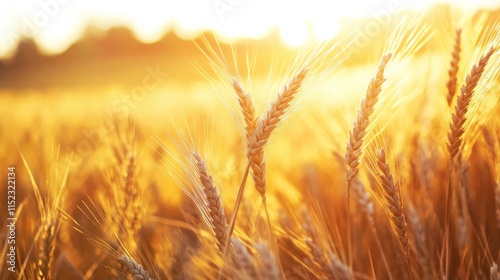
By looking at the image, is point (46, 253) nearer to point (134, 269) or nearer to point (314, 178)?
point (134, 269)

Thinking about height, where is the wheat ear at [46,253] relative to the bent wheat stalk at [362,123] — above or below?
below

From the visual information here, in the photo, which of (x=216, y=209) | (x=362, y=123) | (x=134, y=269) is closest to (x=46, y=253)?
(x=134, y=269)

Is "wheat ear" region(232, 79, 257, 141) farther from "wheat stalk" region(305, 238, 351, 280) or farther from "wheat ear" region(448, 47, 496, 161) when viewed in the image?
"wheat ear" region(448, 47, 496, 161)

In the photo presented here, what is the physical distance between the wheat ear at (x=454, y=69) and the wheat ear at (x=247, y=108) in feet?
2.45

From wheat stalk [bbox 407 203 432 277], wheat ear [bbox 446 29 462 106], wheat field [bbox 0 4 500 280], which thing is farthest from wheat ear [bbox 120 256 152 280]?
wheat ear [bbox 446 29 462 106]

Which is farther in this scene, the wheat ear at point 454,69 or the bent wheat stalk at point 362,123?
the wheat ear at point 454,69

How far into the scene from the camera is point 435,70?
238cm

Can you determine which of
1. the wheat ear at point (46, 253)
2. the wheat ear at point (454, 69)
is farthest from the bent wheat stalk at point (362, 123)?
the wheat ear at point (46, 253)

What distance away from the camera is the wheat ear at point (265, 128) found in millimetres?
1118

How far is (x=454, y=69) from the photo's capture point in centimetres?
160

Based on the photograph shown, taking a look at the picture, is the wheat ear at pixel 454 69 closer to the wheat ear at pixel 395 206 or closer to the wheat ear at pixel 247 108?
the wheat ear at pixel 395 206

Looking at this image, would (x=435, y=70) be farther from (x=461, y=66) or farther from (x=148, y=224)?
(x=148, y=224)

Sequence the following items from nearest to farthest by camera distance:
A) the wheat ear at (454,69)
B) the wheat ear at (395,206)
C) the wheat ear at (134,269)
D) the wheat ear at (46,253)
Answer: the wheat ear at (134,269) → the wheat ear at (395,206) → the wheat ear at (46,253) → the wheat ear at (454,69)

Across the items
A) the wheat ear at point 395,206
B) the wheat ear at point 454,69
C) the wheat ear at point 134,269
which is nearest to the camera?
the wheat ear at point 134,269
